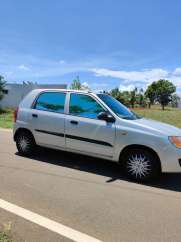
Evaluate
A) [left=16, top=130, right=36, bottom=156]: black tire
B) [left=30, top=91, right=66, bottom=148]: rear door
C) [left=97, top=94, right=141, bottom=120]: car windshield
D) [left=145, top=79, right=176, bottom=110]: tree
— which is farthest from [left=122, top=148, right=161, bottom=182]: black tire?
[left=145, top=79, right=176, bottom=110]: tree

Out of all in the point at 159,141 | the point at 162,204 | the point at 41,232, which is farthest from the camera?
the point at 159,141

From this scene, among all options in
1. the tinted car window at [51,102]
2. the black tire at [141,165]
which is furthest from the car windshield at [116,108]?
the tinted car window at [51,102]

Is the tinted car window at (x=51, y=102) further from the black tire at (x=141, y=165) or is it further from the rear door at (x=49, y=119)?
the black tire at (x=141, y=165)

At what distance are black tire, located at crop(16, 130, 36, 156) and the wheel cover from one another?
2684mm

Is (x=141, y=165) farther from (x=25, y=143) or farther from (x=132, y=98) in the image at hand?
(x=132, y=98)

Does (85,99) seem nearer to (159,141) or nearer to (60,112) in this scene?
(60,112)

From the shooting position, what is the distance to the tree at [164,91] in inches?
2889

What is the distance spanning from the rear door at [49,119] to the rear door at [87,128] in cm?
22

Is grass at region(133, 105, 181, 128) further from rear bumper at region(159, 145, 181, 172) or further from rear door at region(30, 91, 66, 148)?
rear bumper at region(159, 145, 181, 172)

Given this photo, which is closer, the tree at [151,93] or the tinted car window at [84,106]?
the tinted car window at [84,106]

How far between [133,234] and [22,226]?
1388 millimetres

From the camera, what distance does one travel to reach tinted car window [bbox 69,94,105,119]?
18.8 feet

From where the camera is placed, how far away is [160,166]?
5000 millimetres

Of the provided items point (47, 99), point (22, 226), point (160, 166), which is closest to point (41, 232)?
point (22, 226)
